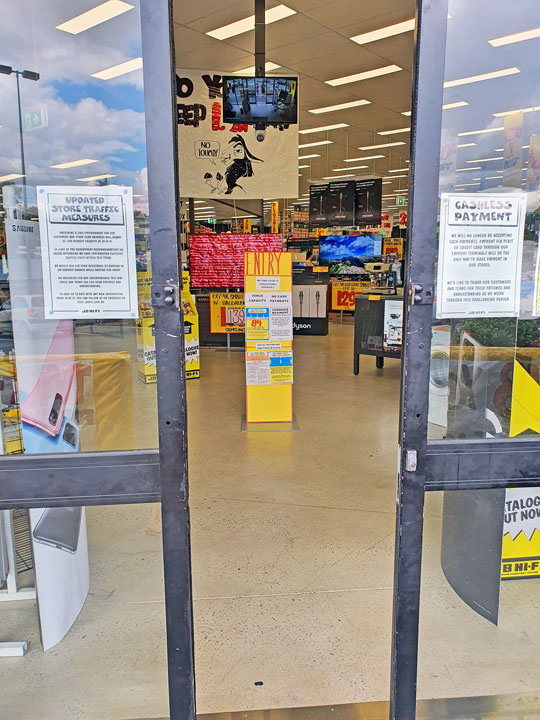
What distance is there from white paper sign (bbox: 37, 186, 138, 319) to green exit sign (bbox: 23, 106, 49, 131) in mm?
215

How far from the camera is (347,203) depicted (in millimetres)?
12328

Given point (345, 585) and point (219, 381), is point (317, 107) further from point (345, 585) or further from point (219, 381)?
point (345, 585)

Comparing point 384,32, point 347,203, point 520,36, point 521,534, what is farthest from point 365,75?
point 521,534

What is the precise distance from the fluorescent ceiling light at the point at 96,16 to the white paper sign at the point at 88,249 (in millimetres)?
420

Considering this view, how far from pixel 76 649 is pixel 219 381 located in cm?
476

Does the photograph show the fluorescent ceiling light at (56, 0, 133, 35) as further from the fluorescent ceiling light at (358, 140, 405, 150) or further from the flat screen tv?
the fluorescent ceiling light at (358, 140, 405, 150)

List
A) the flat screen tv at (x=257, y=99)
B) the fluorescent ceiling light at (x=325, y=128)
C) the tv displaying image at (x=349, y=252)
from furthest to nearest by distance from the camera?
the tv displaying image at (x=349, y=252)
the fluorescent ceiling light at (x=325, y=128)
the flat screen tv at (x=257, y=99)

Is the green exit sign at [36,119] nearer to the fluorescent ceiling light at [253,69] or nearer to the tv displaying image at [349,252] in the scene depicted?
the fluorescent ceiling light at [253,69]

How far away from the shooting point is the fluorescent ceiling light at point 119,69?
1293mm

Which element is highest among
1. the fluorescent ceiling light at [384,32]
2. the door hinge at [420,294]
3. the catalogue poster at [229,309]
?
the fluorescent ceiling light at [384,32]

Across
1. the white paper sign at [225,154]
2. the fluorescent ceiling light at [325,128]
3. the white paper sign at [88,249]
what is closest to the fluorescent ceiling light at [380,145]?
the fluorescent ceiling light at [325,128]

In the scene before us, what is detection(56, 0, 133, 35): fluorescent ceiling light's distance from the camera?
1313mm

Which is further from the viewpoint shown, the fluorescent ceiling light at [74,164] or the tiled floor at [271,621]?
the tiled floor at [271,621]

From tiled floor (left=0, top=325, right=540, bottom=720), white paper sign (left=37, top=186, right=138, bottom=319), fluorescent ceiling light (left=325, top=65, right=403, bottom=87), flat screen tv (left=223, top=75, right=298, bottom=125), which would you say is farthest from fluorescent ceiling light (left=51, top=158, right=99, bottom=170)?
fluorescent ceiling light (left=325, top=65, right=403, bottom=87)
